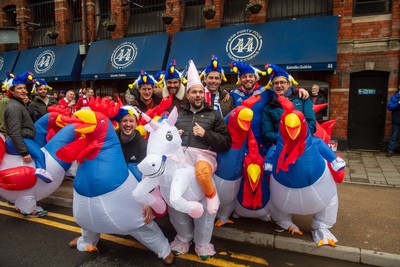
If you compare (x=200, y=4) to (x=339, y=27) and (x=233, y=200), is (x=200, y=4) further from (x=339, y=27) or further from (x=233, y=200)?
(x=233, y=200)

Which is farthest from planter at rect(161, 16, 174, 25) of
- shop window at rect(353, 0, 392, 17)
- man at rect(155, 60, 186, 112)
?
man at rect(155, 60, 186, 112)

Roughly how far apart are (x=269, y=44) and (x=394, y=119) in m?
4.17

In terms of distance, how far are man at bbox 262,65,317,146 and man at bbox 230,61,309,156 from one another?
0.22 feet

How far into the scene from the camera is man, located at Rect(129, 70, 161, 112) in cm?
462

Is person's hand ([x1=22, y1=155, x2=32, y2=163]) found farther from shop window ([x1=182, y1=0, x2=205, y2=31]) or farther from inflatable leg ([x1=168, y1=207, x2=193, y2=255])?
shop window ([x1=182, y1=0, x2=205, y2=31])

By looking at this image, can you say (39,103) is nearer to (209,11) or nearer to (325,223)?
(325,223)

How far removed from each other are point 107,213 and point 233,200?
1550 mm

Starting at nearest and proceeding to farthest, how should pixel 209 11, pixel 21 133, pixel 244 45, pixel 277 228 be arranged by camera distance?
pixel 277 228 < pixel 21 133 < pixel 244 45 < pixel 209 11

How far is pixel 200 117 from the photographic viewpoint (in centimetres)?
332

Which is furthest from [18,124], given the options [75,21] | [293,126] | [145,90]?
[75,21]

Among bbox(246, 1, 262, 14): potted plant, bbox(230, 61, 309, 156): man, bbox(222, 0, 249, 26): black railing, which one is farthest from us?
bbox(222, 0, 249, 26): black railing

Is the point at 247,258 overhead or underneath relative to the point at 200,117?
underneath

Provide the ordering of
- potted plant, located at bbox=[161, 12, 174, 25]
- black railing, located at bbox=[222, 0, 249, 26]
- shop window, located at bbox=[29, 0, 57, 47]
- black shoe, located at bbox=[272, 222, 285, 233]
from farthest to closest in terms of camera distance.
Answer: shop window, located at bbox=[29, 0, 57, 47] → potted plant, located at bbox=[161, 12, 174, 25] → black railing, located at bbox=[222, 0, 249, 26] → black shoe, located at bbox=[272, 222, 285, 233]

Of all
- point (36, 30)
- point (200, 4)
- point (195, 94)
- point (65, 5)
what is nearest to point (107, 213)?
point (195, 94)
